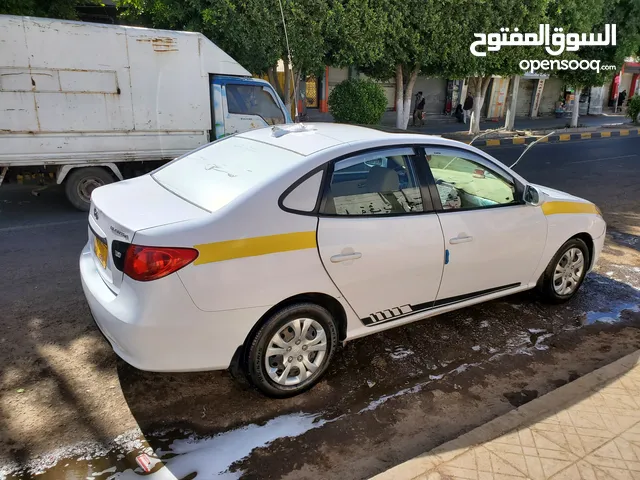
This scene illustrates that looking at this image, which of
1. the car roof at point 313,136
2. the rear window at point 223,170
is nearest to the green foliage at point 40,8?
the rear window at point 223,170

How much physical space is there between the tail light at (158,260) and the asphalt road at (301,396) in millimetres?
955

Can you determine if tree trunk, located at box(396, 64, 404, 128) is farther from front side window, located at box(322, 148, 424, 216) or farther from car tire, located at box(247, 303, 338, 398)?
car tire, located at box(247, 303, 338, 398)

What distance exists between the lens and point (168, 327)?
8.66 feet

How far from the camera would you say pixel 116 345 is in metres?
2.86

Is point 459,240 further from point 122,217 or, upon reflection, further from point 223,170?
point 122,217

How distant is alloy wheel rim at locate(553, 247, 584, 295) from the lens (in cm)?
443

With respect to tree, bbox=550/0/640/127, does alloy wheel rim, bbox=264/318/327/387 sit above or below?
below

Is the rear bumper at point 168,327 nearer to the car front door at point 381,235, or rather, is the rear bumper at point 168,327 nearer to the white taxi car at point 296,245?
the white taxi car at point 296,245

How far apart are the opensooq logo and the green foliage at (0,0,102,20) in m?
10.8

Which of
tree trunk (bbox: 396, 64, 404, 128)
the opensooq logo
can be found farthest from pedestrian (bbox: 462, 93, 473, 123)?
tree trunk (bbox: 396, 64, 404, 128)

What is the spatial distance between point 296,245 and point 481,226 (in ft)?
5.02

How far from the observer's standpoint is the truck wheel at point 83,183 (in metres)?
7.37

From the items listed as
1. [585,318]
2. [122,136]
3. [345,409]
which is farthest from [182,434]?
[122,136]

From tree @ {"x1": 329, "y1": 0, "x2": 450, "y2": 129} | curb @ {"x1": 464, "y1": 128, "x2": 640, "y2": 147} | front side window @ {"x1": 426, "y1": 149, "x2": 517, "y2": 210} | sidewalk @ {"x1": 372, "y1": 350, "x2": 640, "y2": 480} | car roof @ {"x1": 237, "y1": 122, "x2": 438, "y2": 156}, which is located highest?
tree @ {"x1": 329, "y1": 0, "x2": 450, "y2": 129}
